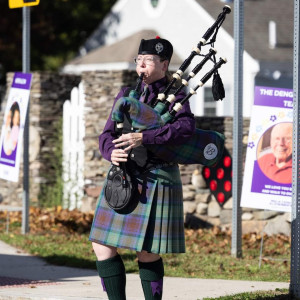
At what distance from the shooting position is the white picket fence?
15.8 meters

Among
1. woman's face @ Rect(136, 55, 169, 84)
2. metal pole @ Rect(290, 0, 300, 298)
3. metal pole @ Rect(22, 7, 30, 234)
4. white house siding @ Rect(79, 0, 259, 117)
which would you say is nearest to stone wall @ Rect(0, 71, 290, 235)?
metal pole @ Rect(22, 7, 30, 234)

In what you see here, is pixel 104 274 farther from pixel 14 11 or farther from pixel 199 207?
pixel 14 11

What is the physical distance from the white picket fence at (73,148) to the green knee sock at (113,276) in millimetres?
8716

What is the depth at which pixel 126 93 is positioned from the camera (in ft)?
22.8

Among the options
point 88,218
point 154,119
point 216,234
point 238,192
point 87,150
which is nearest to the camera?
point 154,119

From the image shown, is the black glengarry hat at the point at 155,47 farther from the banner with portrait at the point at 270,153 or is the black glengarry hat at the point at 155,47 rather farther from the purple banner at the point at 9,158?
the purple banner at the point at 9,158

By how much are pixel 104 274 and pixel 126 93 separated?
1.23 m

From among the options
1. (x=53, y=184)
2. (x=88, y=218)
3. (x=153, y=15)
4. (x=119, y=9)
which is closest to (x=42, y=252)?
(x=88, y=218)

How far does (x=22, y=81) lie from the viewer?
13305 millimetres

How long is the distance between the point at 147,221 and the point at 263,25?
2194cm

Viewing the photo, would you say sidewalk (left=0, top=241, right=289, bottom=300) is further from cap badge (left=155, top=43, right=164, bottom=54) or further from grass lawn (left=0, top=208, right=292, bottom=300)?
cap badge (left=155, top=43, right=164, bottom=54)

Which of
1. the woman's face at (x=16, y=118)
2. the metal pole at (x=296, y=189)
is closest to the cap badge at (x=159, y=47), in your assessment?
the metal pole at (x=296, y=189)

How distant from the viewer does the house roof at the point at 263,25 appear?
86.5ft

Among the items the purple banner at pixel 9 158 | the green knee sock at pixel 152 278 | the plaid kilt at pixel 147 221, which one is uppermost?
the purple banner at pixel 9 158
